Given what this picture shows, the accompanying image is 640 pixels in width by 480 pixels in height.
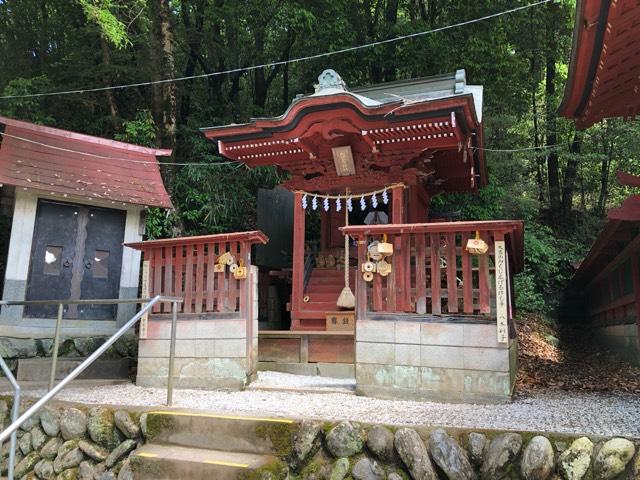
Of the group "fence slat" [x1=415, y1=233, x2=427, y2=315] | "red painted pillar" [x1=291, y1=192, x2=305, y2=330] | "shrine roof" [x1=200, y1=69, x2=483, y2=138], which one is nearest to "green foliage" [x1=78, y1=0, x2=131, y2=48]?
"shrine roof" [x1=200, y1=69, x2=483, y2=138]

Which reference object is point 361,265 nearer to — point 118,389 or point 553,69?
point 118,389

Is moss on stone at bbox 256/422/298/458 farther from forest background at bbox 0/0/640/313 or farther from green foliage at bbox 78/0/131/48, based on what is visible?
green foliage at bbox 78/0/131/48

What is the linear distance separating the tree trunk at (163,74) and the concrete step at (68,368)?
431 centimetres

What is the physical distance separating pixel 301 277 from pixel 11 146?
5174 millimetres

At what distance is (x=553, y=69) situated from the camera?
16.9 meters

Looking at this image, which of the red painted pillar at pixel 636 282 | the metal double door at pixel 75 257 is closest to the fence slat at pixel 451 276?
the red painted pillar at pixel 636 282

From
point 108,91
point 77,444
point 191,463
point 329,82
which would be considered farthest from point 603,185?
point 77,444

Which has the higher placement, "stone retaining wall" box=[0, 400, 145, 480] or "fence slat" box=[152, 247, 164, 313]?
"fence slat" box=[152, 247, 164, 313]

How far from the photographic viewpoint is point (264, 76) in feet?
53.5

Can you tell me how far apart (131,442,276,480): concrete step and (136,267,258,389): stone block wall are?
5.81ft

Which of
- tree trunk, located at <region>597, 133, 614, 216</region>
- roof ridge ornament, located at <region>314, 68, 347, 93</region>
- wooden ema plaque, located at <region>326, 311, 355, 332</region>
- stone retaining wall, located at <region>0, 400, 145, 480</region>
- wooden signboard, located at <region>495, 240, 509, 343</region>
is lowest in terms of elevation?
stone retaining wall, located at <region>0, 400, 145, 480</region>

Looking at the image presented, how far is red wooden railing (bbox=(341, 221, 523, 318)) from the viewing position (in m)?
5.08

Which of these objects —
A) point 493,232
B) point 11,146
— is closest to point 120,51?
point 11,146

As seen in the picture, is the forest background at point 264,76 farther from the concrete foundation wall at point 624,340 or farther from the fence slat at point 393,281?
the fence slat at point 393,281
